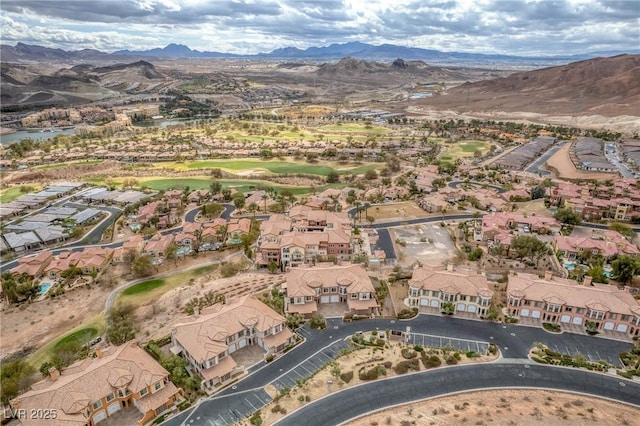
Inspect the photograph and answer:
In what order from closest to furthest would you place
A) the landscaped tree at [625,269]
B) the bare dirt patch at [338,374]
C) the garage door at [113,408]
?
1. the garage door at [113,408]
2. the bare dirt patch at [338,374]
3. the landscaped tree at [625,269]

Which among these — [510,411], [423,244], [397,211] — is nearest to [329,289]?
[510,411]

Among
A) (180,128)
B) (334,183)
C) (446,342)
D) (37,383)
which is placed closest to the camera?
(37,383)

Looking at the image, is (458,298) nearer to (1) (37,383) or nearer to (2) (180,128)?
(1) (37,383)

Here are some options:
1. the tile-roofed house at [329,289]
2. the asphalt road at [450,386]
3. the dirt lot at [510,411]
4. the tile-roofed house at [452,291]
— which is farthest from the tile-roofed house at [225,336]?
the tile-roofed house at [452,291]

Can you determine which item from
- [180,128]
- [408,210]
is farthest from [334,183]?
[180,128]

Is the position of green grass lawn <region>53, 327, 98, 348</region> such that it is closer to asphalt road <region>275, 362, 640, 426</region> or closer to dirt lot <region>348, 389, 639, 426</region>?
asphalt road <region>275, 362, 640, 426</region>

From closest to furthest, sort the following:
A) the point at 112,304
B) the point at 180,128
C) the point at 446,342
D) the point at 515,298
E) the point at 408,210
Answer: the point at 446,342
the point at 515,298
the point at 112,304
the point at 408,210
the point at 180,128

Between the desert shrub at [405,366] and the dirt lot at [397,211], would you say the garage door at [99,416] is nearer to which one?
the desert shrub at [405,366]

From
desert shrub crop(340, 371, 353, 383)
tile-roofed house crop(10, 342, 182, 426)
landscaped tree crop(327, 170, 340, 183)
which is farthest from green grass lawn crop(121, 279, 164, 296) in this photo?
landscaped tree crop(327, 170, 340, 183)
